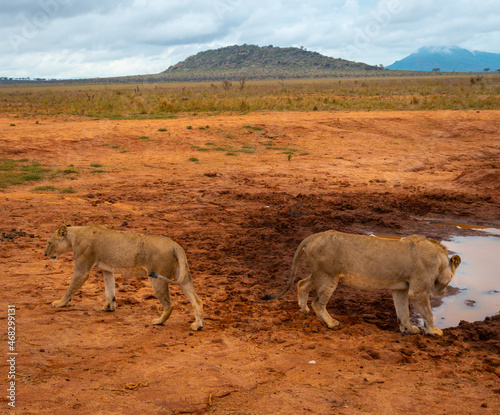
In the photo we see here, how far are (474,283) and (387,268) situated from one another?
294 centimetres

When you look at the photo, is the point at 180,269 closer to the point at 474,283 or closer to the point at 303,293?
the point at 303,293

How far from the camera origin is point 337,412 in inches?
180

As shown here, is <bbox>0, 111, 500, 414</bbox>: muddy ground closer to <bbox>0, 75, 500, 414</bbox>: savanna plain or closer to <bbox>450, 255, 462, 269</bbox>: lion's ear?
<bbox>0, 75, 500, 414</bbox>: savanna plain

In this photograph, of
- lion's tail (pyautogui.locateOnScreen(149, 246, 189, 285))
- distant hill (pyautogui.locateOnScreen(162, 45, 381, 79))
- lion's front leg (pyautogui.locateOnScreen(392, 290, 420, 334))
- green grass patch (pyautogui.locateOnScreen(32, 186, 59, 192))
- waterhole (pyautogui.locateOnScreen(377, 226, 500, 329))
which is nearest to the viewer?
lion's tail (pyautogui.locateOnScreen(149, 246, 189, 285))

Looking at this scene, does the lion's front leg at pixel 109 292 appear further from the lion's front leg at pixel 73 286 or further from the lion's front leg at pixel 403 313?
the lion's front leg at pixel 403 313

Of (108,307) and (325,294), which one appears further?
(108,307)

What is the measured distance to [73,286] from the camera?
6656 millimetres

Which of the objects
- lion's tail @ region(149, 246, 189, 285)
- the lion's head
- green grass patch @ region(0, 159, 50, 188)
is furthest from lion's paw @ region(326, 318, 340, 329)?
green grass patch @ region(0, 159, 50, 188)

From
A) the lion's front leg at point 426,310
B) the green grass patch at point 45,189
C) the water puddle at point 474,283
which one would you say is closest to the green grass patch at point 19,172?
the green grass patch at point 45,189

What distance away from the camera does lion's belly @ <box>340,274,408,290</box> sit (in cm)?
645

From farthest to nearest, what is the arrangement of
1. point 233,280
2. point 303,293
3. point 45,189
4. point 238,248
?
point 45,189 → point 238,248 → point 233,280 → point 303,293

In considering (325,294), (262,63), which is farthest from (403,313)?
(262,63)

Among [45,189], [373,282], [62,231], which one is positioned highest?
[62,231]

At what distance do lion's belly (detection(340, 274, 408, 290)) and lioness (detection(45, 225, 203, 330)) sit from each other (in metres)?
1.92
